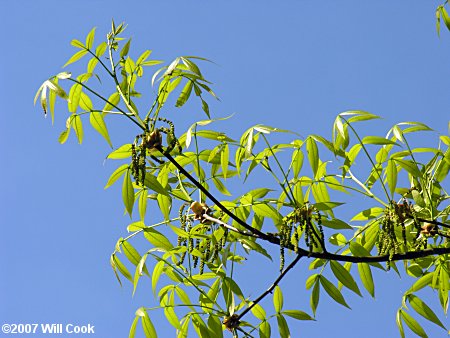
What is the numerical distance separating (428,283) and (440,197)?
272 mm

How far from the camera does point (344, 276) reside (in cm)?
161

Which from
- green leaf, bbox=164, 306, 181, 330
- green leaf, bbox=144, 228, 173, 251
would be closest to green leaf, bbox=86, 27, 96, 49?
green leaf, bbox=144, 228, 173, 251

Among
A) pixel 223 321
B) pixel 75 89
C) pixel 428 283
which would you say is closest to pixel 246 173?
pixel 223 321

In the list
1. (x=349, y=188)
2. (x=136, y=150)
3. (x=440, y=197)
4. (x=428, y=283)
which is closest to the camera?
(x=136, y=150)

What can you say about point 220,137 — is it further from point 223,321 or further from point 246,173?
point 223,321

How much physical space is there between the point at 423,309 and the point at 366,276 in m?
0.21

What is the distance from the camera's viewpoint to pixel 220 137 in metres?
1.64

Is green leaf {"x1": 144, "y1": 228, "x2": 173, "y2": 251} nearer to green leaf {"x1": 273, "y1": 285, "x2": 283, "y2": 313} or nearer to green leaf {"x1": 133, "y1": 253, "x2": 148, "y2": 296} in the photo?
green leaf {"x1": 133, "y1": 253, "x2": 148, "y2": 296}

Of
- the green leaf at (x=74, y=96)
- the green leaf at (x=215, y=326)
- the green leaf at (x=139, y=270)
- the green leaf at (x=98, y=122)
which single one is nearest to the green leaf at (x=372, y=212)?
the green leaf at (x=215, y=326)

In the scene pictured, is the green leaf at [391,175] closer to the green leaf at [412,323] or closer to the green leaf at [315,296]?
the green leaf at [315,296]

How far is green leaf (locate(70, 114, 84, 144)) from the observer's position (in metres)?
1.68

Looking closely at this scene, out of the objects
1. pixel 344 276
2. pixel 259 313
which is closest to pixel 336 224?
pixel 344 276

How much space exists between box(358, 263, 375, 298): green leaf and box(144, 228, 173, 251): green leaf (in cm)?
51

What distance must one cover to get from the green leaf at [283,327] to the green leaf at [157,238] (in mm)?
354
